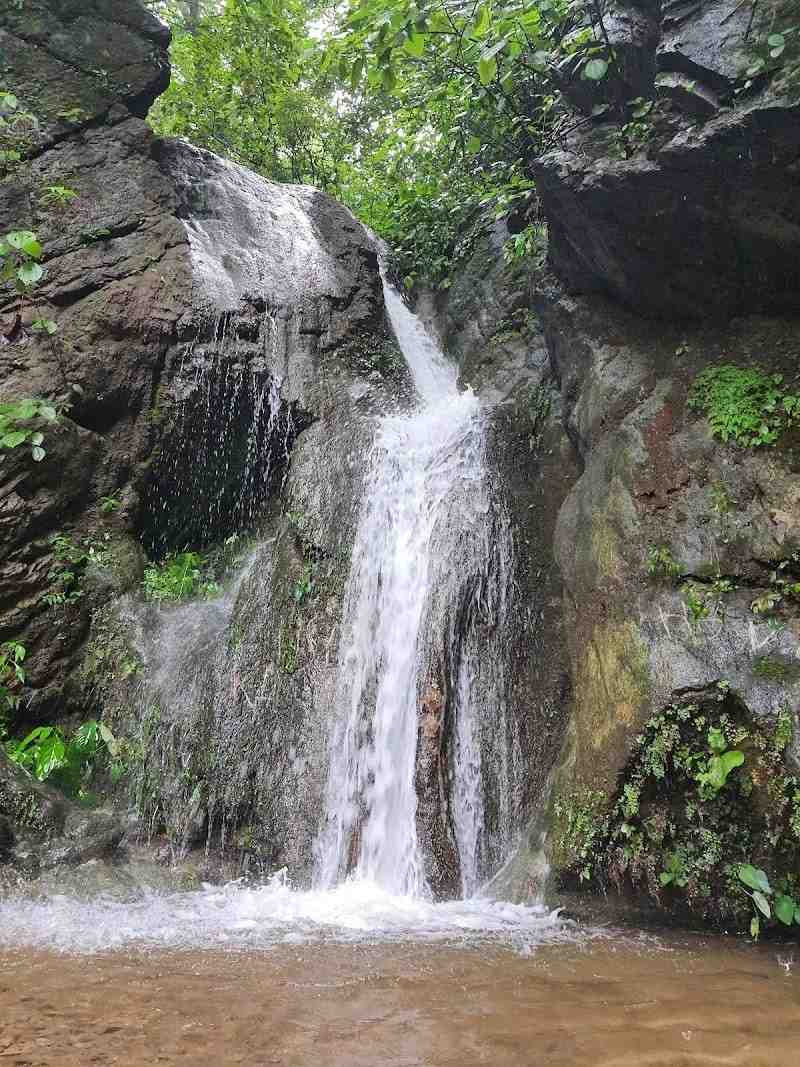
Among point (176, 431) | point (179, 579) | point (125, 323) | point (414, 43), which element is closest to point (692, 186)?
point (414, 43)

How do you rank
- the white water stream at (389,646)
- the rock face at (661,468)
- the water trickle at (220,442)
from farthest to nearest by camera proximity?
the water trickle at (220,442) < the white water stream at (389,646) < the rock face at (661,468)

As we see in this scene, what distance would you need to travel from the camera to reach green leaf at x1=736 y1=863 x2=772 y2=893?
4039 millimetres

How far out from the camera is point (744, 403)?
574cm

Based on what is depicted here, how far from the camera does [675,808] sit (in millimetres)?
4637

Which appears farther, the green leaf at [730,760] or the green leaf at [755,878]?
the green leaf at [730,760]

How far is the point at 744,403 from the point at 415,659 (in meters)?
3.30

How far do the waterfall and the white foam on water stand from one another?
36 cm

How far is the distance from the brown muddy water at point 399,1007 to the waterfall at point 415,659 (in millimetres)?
1682

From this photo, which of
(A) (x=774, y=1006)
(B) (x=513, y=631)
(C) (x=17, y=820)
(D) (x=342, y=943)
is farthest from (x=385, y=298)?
(A) (x=774, y=1006)

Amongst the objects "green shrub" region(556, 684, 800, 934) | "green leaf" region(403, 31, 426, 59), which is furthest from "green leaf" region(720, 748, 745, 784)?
"green leaf" region(403, 31, 426, 59)

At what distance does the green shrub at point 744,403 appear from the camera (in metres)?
5.52

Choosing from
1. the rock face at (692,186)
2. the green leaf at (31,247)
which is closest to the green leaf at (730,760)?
the rock face at (692,186)

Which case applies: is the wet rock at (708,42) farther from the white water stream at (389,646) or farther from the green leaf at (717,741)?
the green leaf at (717,741)

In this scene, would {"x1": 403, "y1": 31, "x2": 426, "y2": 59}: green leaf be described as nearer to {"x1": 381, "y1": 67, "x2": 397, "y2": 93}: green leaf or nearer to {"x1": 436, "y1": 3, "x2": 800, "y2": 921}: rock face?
{"x1": 381, "y1": 67, "x2": 397, "y2": 93}: green leaf
